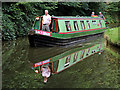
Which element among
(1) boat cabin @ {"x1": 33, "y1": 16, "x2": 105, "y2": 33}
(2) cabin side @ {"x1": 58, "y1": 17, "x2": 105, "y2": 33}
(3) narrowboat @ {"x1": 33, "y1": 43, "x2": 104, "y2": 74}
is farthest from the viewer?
(2) cabin side @ {"x1": 58, "y1": 17, "x2": 105, "y2": 33}

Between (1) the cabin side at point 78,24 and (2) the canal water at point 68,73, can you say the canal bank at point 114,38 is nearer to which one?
(2) the canal water at point 68,73

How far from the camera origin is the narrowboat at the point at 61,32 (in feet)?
30.3

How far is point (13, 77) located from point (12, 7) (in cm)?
858

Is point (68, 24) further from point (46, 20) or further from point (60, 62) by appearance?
point (60, 62)

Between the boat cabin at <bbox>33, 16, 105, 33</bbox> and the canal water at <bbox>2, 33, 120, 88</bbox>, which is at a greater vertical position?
the boat cabin at <bbox>33, 16, 105, 33</bbox>

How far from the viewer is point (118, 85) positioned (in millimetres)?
4820

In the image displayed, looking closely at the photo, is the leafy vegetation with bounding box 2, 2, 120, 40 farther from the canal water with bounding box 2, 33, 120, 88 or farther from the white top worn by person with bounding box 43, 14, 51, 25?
the canal water with bounding box 2, 33, 120, 88

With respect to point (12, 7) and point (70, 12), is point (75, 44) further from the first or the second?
point (70, 12)

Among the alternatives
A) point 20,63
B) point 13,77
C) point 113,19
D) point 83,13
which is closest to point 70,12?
point 83,13

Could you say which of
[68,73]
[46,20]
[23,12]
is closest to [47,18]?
[46,20]

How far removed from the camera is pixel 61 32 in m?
9.73

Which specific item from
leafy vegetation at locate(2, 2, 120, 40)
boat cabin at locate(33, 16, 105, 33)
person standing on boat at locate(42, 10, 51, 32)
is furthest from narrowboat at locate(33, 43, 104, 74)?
leafy vegetation at locate(2, 2, 120, 40)

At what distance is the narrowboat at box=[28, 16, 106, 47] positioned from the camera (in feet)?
30.3

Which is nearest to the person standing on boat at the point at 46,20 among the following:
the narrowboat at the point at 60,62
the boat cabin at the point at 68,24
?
the boat cabin at the point at 68,24
